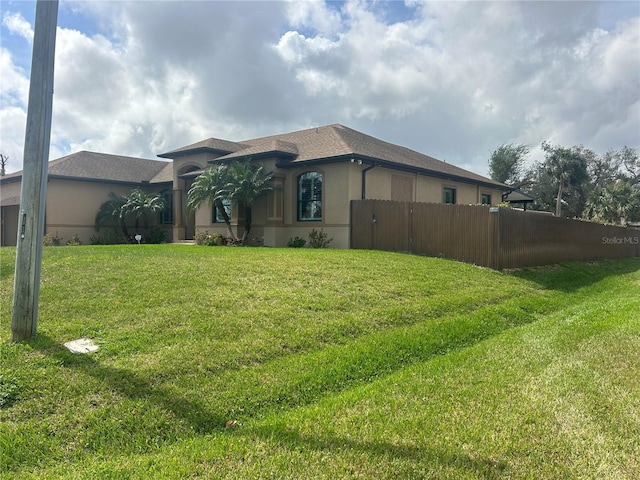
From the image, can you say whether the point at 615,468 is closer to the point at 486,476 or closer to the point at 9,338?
the point at 486,476

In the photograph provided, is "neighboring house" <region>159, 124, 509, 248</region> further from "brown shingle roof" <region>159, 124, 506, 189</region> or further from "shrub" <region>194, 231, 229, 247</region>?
"shrub" <region>194, 231, 229, 247</region>

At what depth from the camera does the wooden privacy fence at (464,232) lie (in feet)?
47.5

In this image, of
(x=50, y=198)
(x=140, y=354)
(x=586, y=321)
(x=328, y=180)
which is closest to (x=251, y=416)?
(x=140, y=354)

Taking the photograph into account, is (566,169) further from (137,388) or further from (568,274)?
(137,388)

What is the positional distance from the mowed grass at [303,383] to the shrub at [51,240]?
1442 cm

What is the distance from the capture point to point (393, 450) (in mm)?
3686

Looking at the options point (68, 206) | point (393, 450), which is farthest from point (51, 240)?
point (393, 450)

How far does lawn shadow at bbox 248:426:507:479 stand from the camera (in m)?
3.46

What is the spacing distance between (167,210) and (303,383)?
22.8m

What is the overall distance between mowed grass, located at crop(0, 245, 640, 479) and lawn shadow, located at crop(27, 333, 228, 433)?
0.9 inches

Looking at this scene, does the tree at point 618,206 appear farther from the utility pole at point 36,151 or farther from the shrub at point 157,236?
the utility pole at point 36,151

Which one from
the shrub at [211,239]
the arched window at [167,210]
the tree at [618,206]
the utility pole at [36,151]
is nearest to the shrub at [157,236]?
the arched window at [167,210]

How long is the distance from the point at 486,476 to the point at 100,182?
25796 millimetres

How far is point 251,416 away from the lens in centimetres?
450
